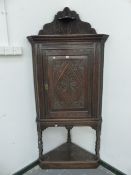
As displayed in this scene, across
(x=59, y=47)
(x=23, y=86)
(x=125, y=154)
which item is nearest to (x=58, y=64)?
(x=59, y=47)

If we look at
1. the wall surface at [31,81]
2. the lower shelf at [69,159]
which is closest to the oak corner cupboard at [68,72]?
the wall surface at [31,81]

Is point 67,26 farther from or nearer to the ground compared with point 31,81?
farther from the ground

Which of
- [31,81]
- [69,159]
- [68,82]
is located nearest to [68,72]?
[68,82]

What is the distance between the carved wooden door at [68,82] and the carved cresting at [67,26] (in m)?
0.20

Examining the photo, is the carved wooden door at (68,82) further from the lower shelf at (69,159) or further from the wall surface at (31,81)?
the lower shelf at (69,159)

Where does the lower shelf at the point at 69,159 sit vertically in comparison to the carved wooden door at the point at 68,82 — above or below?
below

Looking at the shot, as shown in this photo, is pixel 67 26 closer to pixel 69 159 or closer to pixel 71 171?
pixel 69 159

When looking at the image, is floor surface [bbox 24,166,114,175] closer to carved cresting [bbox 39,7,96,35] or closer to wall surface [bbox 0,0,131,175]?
wall surface [bbox 0,0,131,175]

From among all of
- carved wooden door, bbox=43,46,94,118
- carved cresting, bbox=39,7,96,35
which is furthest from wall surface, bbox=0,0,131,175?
carved wooden door, bbox=43,46,94,118

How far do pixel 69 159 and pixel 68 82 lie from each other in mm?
850

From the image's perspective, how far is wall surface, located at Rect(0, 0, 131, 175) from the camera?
166cm

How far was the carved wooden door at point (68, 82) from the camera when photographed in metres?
1.66

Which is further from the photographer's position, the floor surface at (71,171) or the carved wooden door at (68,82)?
the floor surface at (71,171)

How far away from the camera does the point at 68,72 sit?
170cm
